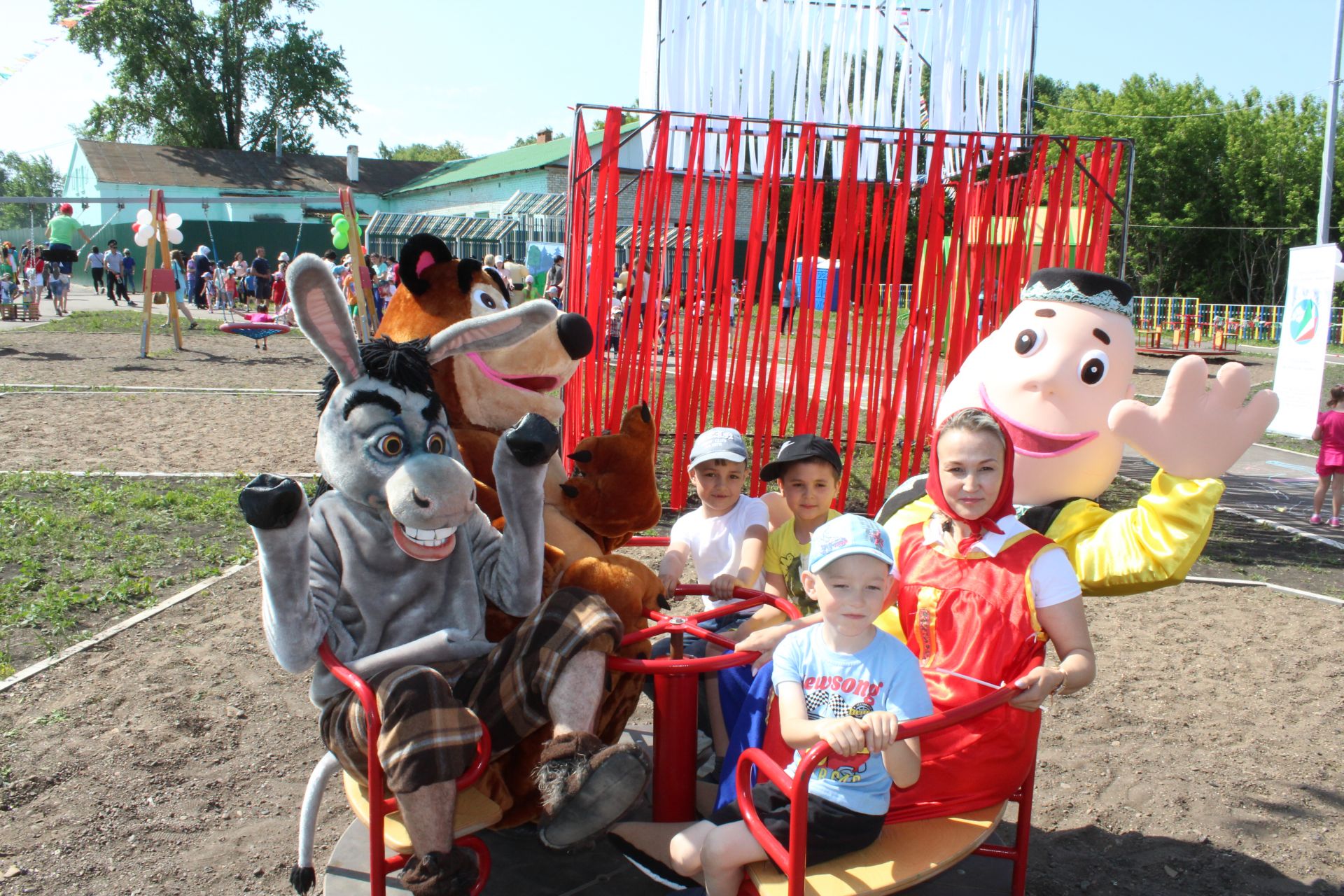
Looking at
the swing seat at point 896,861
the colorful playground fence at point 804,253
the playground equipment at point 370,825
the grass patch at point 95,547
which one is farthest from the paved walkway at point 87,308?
the swing seat at point 896,861

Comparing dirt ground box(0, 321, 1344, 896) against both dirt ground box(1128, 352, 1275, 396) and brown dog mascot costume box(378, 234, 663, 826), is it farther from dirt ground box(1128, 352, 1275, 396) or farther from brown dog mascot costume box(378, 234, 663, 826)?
dirt ground box(1128, 352, 1275, 396)

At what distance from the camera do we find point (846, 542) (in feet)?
7.60

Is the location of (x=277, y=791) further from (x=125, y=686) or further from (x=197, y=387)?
(x=197, y=387)

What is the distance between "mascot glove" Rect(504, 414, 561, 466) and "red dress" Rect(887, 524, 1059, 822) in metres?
1.10

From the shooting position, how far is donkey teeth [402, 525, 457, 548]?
2725 mm

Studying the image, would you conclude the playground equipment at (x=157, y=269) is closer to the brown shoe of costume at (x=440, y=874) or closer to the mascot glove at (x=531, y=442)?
the mascot glove at (x=531, y=442)

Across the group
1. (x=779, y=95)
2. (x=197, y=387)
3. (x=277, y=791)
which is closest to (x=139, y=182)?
(x=197, y=387)

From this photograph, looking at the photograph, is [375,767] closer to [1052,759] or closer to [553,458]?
[553,458]

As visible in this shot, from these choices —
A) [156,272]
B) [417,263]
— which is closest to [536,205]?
[156,272]

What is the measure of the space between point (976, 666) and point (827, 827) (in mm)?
596

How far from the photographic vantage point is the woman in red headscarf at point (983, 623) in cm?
257

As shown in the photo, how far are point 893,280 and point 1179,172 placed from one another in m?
39.3

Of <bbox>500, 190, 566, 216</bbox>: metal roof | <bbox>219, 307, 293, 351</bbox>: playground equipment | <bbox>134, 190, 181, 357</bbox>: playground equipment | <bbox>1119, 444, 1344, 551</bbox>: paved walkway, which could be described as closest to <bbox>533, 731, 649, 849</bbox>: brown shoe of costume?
<bbox>1119, 444, 1344, 551</bbox>: paved walkway

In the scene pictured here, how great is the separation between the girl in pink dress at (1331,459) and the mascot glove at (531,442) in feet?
23.6
